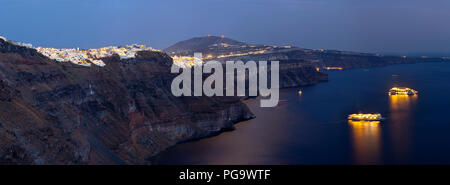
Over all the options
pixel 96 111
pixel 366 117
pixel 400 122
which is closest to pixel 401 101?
pixel 366 117

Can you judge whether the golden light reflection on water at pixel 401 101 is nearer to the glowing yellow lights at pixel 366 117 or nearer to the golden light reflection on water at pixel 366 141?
the glowing yellow lights at pixel 366 117

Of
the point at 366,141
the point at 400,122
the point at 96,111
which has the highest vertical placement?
the point at 96,111

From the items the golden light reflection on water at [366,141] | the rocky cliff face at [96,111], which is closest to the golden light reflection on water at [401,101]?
the golden light reflection on water at [366,141]

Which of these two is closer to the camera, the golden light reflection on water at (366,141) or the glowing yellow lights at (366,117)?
the golden light reflection on water at (366,141)

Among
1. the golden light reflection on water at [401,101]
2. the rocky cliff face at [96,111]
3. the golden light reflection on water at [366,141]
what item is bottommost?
the golden light reflection on water at [366,141]

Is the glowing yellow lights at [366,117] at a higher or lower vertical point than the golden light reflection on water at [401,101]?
lower

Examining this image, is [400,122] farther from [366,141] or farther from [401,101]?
[401,101]

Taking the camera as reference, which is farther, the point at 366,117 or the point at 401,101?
the point at 401,101
